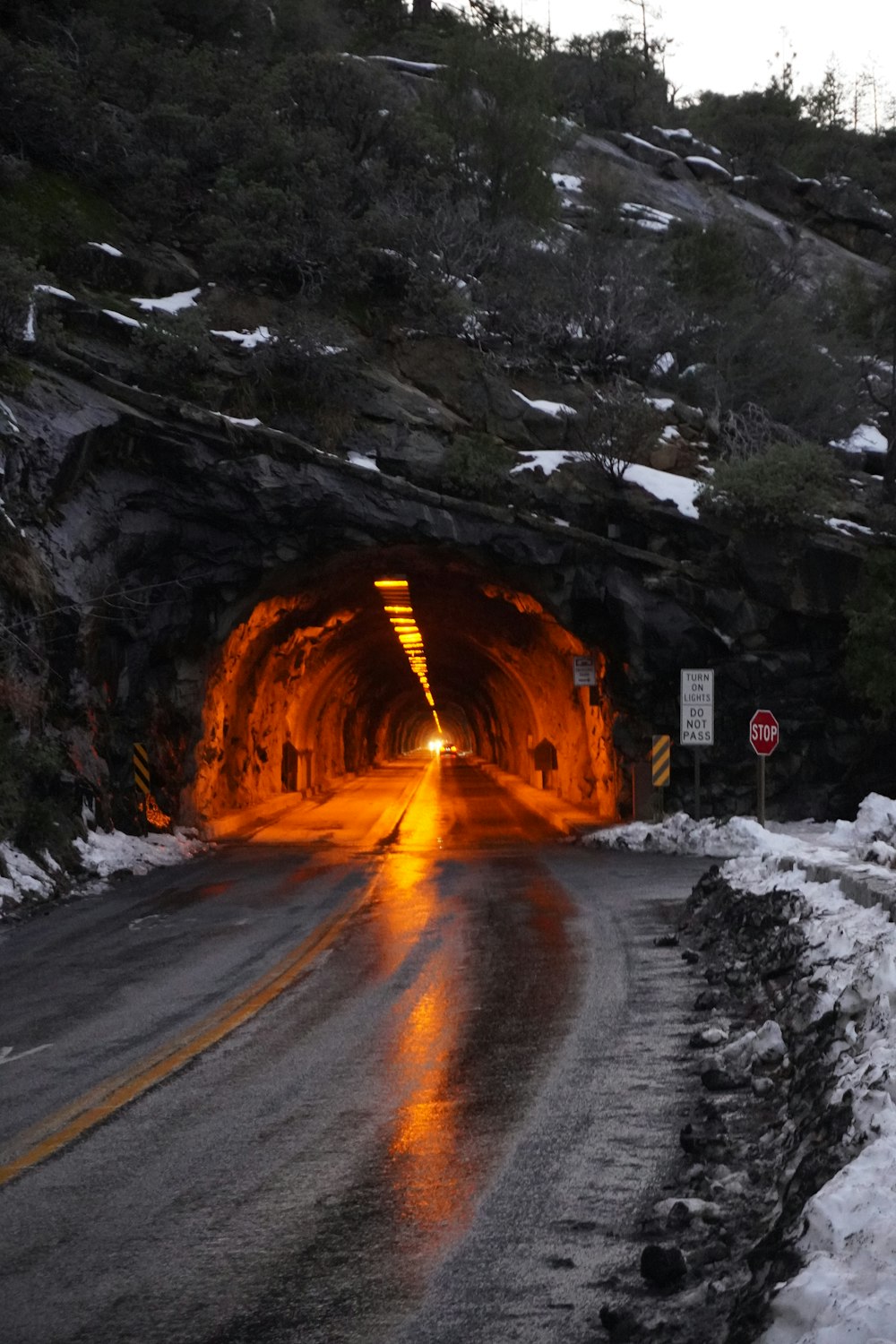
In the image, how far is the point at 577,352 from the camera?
3509 centimetres

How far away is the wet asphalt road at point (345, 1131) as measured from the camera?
4578mm

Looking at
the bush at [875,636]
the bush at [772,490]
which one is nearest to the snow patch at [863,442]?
the bush at [772,490]

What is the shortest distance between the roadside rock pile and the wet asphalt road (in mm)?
180

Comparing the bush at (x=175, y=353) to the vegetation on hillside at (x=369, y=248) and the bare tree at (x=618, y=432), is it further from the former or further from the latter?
the bare tree at (x=618, y=432)

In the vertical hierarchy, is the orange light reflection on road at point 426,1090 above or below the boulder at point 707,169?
below

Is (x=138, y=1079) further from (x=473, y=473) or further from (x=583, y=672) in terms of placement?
(x=583, y=672)

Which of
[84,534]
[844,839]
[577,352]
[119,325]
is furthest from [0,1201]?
[577,352]

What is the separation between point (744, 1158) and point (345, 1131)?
6.56ft

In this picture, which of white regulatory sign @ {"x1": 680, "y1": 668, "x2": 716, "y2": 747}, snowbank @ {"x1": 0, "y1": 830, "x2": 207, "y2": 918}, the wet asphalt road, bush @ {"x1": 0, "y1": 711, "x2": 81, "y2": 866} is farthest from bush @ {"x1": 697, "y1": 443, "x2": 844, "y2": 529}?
the wet asphalt road

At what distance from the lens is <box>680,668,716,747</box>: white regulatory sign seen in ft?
78.5

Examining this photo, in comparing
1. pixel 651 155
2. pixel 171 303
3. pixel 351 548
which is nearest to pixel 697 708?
pixel 351 548

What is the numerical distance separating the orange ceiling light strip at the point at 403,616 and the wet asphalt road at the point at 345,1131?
20.8m

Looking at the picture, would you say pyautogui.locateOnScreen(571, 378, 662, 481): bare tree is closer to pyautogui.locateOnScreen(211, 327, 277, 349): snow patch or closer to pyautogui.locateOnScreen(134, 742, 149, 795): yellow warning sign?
pyautogui.locateOnScreen(211, 327, 277, 349): snow patch

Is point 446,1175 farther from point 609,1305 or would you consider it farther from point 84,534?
point 84,534
